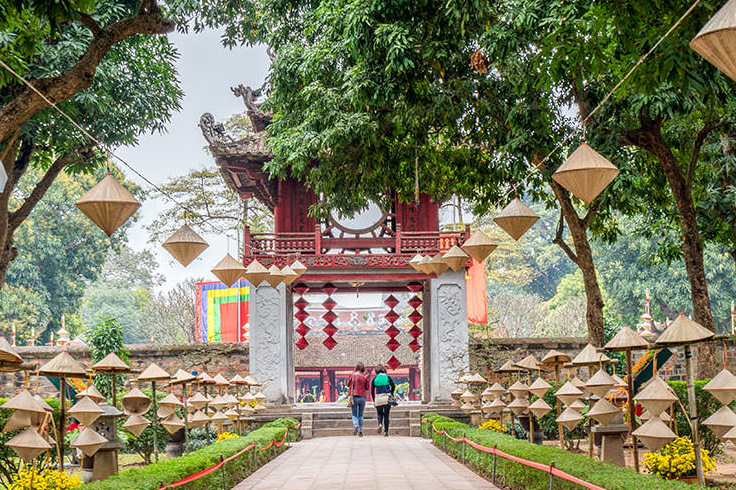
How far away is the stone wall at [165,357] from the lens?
18.1 metres

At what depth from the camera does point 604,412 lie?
7.08 meters

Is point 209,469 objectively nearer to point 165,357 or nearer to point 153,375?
point 153,375

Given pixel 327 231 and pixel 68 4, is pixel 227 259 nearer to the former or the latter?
pixel 68 4

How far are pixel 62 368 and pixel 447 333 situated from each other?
1120 centimetres

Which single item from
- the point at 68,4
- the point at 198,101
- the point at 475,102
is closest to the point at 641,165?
the point at 475,102

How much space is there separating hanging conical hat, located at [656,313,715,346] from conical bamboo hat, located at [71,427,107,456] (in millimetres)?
4794

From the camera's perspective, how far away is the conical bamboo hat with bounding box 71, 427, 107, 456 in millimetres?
6251

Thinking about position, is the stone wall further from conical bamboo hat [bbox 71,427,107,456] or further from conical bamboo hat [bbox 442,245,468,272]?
conical bamboo hat [bbox 71,427,107,456]

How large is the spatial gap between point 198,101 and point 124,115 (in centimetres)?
4711

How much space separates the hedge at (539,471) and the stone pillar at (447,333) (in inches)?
202

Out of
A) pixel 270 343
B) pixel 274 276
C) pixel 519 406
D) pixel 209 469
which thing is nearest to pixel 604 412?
pixel 519 406

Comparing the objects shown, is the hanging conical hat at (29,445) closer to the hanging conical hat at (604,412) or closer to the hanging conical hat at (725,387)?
the hanging conical hat at (604,412)

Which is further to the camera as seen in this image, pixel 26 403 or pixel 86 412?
pixel 86 412

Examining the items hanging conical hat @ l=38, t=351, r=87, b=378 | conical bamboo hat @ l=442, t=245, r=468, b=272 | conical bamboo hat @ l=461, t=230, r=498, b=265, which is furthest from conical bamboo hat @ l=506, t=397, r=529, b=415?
hanging conical hat @ l=38, t=351, r=87, b=378
